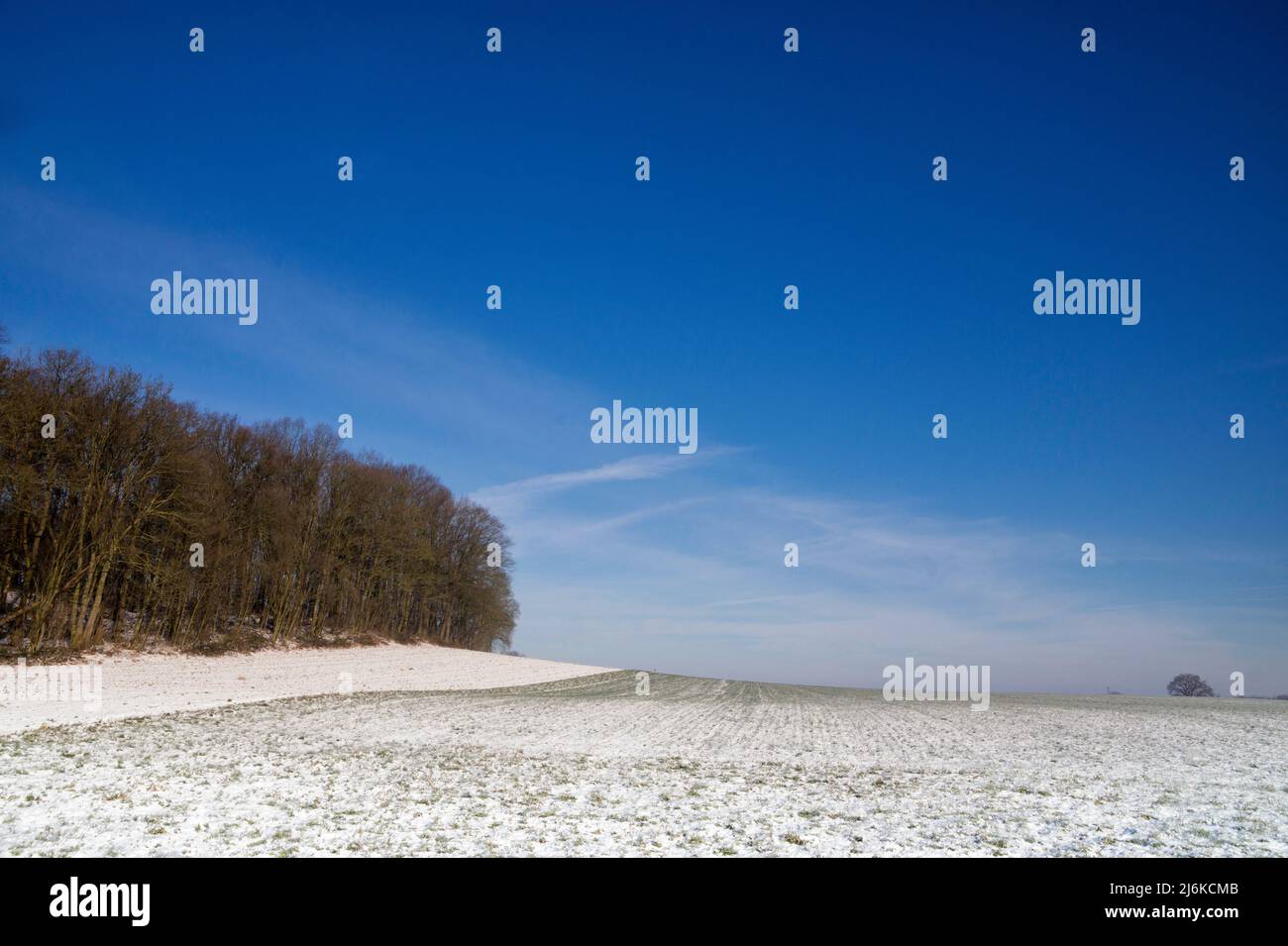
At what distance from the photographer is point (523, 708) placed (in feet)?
128

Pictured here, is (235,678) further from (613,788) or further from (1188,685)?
(1188,685)

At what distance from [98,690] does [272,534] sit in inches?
1260

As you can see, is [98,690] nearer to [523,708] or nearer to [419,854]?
[523,708]

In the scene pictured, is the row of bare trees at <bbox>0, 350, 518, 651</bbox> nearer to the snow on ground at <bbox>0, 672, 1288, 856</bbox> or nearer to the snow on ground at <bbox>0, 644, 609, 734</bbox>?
the snow on ground at <bbox>0, 644, 609, 734</bbox>

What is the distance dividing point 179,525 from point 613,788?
44912mm

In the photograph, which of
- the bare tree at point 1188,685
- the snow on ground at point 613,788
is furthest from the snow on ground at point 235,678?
the bare tree at point 1188,685

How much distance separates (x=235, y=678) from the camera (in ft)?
154

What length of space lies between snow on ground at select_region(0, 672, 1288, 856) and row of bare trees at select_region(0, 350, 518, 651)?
74.1 ft

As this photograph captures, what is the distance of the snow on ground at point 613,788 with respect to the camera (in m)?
12.3

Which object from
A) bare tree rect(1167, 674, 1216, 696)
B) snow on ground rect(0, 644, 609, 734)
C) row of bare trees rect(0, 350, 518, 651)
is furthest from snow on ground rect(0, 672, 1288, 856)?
bare tree rect(1167, 674, 1216, 696)

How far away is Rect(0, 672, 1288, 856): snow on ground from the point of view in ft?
40.3

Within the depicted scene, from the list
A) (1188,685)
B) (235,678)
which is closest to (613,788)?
(235,678)
